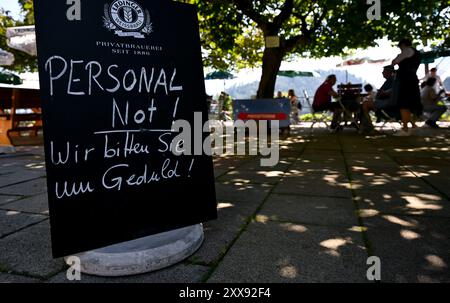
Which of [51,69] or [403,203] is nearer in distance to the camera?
[51,69]

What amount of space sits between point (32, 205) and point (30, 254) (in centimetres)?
117

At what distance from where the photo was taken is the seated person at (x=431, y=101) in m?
9.98

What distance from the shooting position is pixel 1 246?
2102mm

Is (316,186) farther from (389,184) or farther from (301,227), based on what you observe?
(301,227)

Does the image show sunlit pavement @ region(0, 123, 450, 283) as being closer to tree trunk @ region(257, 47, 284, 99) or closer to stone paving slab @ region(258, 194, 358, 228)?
stone paving slab @ region(258, 194, 358, 228)

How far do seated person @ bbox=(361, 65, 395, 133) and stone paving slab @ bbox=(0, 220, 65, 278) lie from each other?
7783 millimetres

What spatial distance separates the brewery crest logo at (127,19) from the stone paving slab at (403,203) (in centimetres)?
210

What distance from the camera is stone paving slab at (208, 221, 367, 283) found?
1693mm

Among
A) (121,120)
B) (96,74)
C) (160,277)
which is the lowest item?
(160,277)

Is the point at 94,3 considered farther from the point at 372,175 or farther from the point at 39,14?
the point at 372,175

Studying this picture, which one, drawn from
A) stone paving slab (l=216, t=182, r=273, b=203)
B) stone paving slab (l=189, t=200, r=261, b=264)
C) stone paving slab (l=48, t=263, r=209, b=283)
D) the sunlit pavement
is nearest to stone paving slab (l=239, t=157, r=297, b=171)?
the sunlit pavement

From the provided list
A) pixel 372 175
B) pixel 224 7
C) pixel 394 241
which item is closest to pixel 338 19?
pixel 224 7

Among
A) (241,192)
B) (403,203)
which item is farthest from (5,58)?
(403,203)

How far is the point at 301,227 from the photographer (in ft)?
7.73
